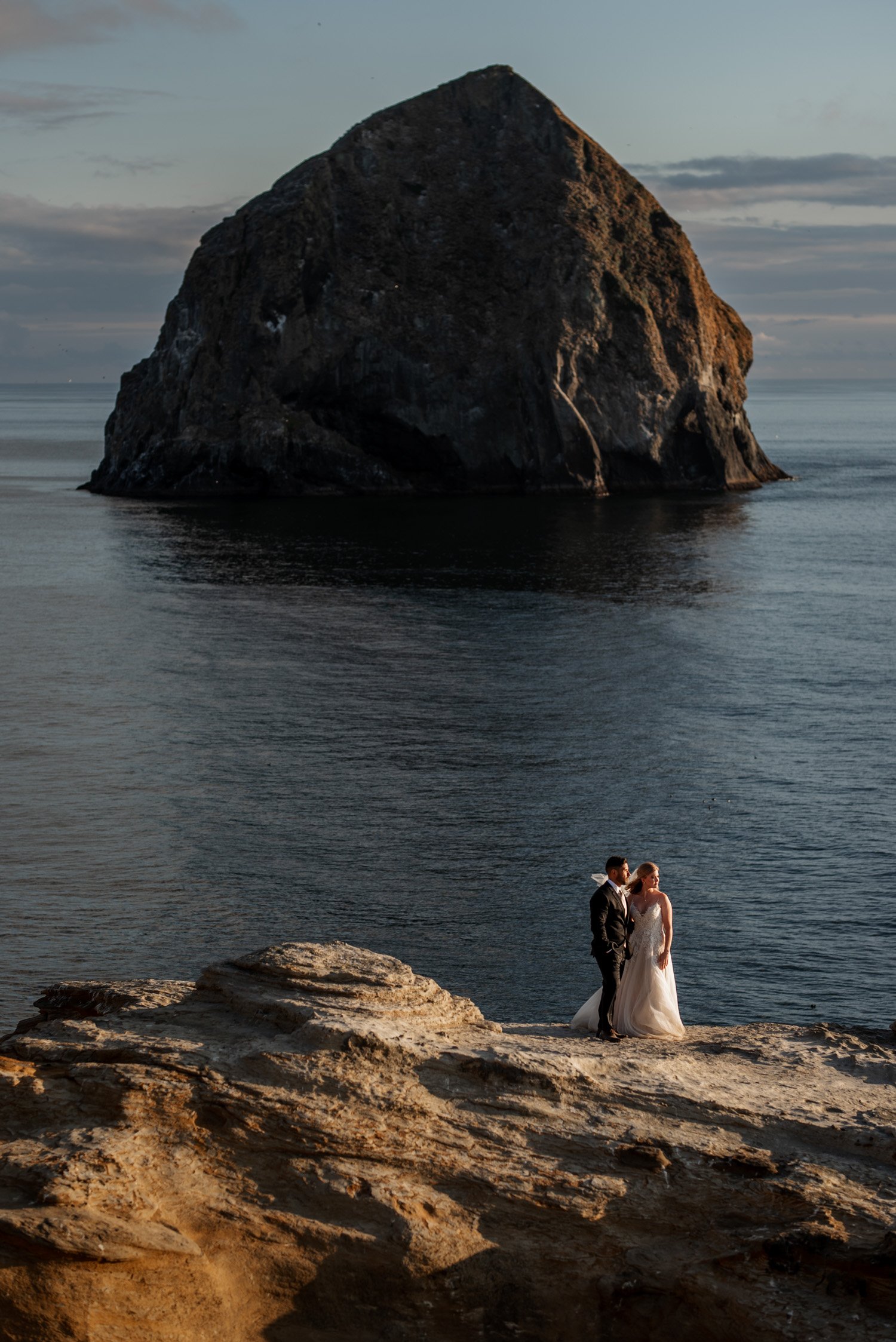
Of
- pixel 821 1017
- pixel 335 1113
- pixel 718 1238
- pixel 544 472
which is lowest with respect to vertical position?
pixel 821 1017

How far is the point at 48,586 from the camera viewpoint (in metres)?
83.8

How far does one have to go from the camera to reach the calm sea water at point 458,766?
30.4 m

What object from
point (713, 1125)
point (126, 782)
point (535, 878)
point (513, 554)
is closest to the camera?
point (713, 1125)

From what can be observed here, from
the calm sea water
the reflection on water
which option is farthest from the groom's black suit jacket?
the reflection on water

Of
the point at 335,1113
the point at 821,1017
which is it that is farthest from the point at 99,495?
the point at 335,1113

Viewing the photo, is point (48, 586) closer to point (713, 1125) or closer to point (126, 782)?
point (126, 782)

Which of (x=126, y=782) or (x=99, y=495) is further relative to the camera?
(x=99, y=495)

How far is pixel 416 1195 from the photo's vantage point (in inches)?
536

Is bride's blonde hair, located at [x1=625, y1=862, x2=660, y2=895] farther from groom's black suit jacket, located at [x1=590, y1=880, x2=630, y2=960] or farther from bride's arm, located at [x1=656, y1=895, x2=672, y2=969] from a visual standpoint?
groom's black suit jacket, located at [x1=590, y1=880, x2=630, y2=960]

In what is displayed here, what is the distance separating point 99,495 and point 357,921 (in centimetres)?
11628

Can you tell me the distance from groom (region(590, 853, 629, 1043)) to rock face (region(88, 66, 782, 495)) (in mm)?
121017

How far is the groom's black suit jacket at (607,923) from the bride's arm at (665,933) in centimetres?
51

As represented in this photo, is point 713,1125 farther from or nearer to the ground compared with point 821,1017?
farther from the ground

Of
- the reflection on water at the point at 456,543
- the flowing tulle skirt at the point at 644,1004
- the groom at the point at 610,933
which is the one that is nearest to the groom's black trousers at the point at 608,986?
the groom at the point at 610,933
